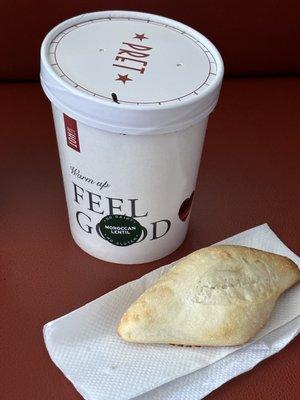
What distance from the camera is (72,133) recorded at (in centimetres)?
56

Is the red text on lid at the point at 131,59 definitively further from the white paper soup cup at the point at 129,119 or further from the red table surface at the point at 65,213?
the red table surface at the point at 65,213

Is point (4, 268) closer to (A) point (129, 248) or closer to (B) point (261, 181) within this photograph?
(A) point (129, 248)

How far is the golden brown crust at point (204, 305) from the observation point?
54 cm

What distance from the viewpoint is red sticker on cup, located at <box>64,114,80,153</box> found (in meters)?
0.55

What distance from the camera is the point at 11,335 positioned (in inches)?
22.6

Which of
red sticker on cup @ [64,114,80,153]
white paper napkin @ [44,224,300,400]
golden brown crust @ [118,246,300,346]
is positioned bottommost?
white paper napkin @ [44,224,300,400]

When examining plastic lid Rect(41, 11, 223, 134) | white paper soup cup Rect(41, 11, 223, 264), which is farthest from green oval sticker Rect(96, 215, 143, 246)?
plastic lid Rect(41, 11, 223, 134)

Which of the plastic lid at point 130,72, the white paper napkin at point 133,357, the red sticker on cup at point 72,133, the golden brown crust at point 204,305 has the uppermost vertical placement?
the plastic lid at point 130,72

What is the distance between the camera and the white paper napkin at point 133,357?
521mm

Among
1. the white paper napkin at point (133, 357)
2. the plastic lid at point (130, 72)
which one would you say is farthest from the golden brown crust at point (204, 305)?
the plastic lid at point (130, 72)

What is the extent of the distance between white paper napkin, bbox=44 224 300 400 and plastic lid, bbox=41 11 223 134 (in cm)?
18

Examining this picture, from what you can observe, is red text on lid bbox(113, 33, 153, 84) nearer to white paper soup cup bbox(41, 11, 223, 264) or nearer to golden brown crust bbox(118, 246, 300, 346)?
white paper soup cup bbox(41, 11, 223, 264)

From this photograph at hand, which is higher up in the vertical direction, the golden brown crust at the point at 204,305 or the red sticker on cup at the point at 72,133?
the red sticker on cup at the point at 72,133

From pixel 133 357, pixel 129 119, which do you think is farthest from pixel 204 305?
→ pixel 129 119
